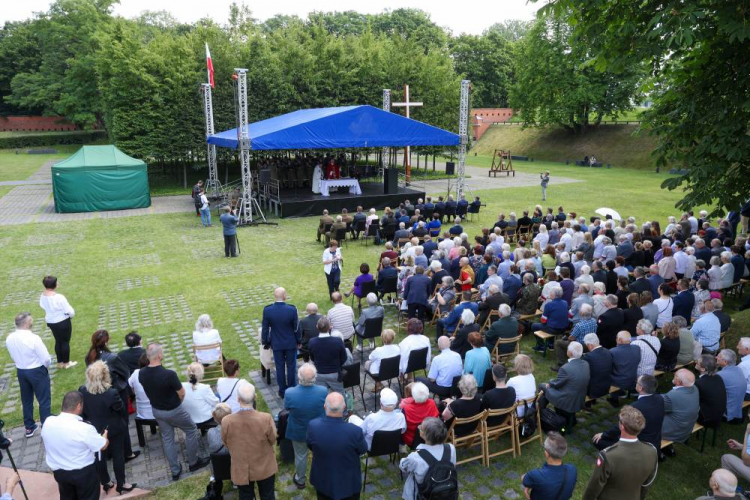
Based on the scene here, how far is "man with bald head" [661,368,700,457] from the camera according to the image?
17.2 ft

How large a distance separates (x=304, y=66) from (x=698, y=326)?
26.6 m

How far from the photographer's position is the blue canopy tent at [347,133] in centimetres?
1786

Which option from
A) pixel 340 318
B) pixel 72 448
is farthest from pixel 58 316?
pixel 340 318

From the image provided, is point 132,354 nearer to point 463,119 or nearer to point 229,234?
point 229,234

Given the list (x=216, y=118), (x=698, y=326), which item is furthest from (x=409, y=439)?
(x=216, y=118)

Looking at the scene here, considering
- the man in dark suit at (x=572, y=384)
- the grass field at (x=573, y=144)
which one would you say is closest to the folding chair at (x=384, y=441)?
the man in dark suit at (x=572, y=384)

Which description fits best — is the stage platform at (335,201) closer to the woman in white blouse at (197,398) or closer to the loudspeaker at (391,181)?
the loudspeaker at (391,181)

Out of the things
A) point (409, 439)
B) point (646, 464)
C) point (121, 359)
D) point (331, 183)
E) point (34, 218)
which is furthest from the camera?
point (331, 183)

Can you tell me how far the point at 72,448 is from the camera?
165 inches

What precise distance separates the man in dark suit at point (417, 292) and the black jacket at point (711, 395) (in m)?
4.30

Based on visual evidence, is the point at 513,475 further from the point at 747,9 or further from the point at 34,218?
the point at 34,218

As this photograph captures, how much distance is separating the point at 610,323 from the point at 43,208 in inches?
898

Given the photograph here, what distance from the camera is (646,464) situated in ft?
12.8

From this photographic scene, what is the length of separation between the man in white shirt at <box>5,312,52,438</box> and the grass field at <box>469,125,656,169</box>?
3695cm
